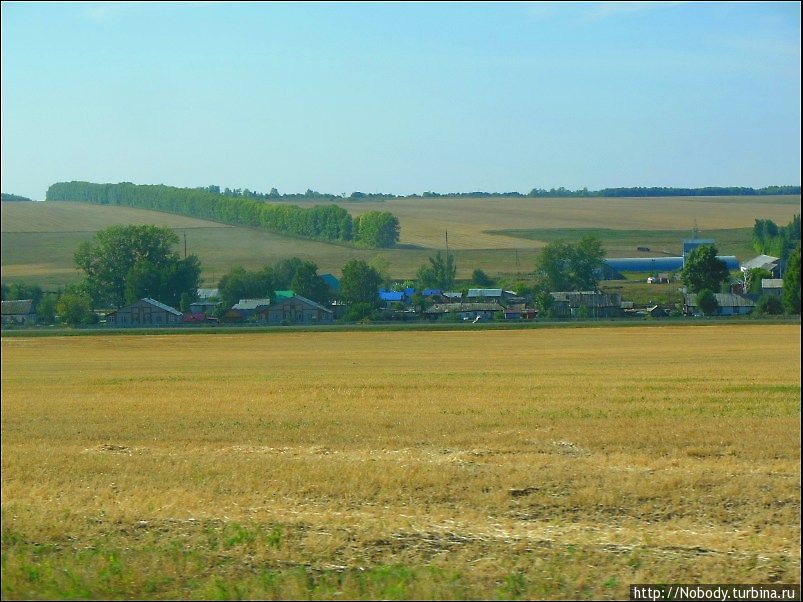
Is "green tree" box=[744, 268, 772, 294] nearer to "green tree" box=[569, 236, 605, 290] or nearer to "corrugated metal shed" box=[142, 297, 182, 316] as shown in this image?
"green tree" box=[569, 236, 605, 290]

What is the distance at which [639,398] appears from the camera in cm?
2373

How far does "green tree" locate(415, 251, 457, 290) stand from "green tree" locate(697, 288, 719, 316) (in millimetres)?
32508

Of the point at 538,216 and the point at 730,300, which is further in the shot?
the point at 538,216

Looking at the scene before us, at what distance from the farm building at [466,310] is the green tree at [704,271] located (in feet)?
53.1

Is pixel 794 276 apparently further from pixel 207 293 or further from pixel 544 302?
pixel 544 302

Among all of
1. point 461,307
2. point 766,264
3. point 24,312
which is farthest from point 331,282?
point 24,312

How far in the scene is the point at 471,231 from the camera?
118500mm

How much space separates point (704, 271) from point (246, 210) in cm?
2978

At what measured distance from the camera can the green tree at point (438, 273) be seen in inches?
3617

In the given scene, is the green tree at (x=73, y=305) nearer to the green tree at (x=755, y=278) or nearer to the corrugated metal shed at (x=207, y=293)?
the corrugated metal shed at (x=207, y=293)

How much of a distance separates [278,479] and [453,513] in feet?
9.39

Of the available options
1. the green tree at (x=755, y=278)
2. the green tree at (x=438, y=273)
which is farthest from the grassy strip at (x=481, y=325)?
the green tree at (x=438, y=273)

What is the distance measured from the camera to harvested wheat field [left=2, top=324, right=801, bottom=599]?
28.2ft

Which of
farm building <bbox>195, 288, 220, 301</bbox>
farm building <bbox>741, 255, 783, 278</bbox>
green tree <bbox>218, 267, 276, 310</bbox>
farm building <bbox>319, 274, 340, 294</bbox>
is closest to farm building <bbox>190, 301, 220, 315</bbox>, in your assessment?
farm building <bbox>195, 288, 220, 301</bbox>
